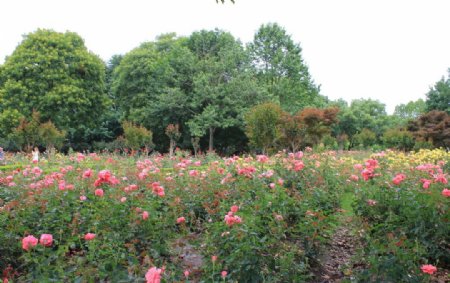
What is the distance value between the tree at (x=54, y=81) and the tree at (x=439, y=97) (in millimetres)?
26036

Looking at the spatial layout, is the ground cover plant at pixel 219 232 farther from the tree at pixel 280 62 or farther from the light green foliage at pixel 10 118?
the tree at pixel 280 62

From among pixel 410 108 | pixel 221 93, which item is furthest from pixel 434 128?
pixel 410 108

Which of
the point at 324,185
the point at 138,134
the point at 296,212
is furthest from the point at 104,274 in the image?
the point at 138,134

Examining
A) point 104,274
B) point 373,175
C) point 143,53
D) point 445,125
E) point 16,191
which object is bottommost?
point 104,274

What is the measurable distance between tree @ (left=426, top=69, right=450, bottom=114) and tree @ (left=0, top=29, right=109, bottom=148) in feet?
85.4

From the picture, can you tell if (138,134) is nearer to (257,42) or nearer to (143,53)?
(143,53)

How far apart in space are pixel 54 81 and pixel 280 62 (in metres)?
14.3

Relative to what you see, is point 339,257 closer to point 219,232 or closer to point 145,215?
point 219,232

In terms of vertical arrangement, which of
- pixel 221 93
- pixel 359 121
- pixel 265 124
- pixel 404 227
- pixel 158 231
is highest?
pixel 221 93

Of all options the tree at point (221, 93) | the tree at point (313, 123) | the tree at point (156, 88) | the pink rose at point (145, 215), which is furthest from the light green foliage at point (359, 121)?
the pink rose at point (145, 215)

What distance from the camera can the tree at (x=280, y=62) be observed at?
2886 centimetres

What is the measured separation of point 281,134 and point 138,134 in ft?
18.7

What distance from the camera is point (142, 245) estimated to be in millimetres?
3959

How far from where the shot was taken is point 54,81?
25.0 metres
